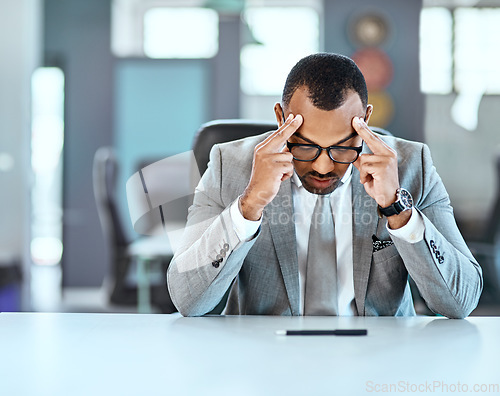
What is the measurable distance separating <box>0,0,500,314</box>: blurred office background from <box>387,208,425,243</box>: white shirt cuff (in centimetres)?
462

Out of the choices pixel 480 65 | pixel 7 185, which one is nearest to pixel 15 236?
pixel 7 185

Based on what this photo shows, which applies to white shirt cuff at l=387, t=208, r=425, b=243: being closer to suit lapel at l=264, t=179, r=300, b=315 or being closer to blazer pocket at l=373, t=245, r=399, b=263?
blazer pocket at l=373, t=245, r=399, b=263

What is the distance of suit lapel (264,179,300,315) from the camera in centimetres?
136

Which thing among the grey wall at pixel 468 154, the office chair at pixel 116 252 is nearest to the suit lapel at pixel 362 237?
the office chair at pixel 116 252

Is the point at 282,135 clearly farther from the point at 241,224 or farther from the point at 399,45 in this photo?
the point at 399,45

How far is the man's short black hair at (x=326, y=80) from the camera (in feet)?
4.17

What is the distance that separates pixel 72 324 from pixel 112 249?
2.39 metres

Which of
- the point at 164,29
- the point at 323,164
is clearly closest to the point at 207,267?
the point at 323,164

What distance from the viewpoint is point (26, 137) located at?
468 cm

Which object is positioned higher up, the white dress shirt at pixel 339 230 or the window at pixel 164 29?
the window at pixel 164 29

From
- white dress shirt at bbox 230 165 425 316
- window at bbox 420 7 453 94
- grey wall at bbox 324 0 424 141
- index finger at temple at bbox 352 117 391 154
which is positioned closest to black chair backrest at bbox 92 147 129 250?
white dress shirt at bbox 230 165 425 316

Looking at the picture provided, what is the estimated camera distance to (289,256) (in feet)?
4.50

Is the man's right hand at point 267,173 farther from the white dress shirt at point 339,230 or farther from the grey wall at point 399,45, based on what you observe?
the grey wall at point 399,45

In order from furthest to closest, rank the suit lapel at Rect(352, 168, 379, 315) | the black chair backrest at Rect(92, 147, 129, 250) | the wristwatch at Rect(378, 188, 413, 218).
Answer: the black chair backrest at Rect(92, 147, 129, 250) → the suit lapel at Rect(352, 168, 379, 315) → the wristwatch at Rect(378, 188, 413, 218)
